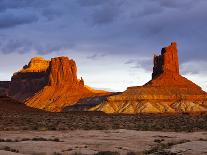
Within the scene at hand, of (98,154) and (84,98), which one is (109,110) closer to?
(84,98)

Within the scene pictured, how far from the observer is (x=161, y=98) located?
16350 centimetres

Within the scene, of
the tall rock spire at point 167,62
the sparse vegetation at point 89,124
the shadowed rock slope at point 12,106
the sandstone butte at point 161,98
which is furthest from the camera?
the tall rock spire at point 167,62

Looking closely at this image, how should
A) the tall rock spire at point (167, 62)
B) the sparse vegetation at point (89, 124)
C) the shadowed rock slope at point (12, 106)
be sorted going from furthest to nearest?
the tall rock spire at point (167, 62) → the shadowed rock slope at point (12, 106) → the sparse vegetation at point (89, 124)

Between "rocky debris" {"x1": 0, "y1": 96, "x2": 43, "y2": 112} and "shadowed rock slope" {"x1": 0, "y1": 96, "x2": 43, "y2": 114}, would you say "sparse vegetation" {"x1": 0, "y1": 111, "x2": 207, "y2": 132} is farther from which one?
"rocky debris" {"x1": 0, "y1": 96, "x2": 43, "y2": 112}

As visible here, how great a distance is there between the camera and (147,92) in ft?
548

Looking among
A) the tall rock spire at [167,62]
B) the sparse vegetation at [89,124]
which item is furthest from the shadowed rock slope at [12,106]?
the tall rock spire at [167,62]

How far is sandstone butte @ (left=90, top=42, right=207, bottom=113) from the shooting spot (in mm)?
155625

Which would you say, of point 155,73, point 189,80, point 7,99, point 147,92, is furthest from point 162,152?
point 155,73

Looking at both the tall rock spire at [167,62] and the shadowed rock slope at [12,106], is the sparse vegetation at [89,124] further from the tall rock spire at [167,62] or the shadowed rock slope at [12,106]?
the tall rock spire at [167,62]

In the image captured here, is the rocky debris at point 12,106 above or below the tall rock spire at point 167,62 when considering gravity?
below

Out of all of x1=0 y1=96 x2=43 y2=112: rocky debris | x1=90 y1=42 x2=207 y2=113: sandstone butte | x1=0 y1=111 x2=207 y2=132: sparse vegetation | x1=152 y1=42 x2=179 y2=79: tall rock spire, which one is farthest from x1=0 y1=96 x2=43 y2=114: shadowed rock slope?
x1=152 y1=42 x2=179 y2=79: tall rock spire

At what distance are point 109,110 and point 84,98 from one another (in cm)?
4167

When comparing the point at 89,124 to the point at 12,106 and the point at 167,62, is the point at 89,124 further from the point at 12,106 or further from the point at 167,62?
the point at 167,62

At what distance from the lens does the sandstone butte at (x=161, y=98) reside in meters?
156
